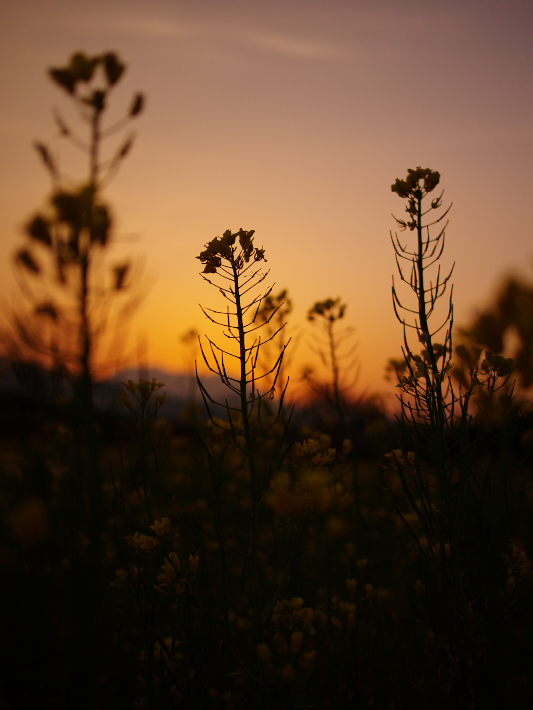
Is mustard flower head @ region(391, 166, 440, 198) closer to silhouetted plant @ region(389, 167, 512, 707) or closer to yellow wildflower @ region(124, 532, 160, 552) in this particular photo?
silhouetted plant @ region(389, 167, 512, 707)

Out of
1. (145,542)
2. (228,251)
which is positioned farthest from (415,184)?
(145,542)

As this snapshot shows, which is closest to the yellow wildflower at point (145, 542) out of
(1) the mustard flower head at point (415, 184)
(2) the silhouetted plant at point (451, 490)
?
(2) the silhouetted plant at point (451, 490)

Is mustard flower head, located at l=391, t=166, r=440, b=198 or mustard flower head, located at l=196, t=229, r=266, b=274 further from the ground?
mustard flower head, located at l=391, t=166, r=440, b=198

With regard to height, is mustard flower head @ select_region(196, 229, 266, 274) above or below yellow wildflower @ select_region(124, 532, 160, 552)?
above

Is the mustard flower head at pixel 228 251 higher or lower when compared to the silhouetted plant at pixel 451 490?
higher

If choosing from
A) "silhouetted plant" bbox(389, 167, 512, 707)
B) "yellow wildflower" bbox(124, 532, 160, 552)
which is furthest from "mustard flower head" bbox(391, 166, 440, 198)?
"yellow wildflower" bbox(124, 532, 160, 552)

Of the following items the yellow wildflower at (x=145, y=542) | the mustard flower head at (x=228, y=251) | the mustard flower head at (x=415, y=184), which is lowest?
the yellow wildflower at (x=145, y=542)

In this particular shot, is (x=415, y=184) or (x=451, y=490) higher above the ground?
(x=415, y=184)

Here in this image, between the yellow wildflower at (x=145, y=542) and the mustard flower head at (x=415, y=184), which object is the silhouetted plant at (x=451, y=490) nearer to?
the mustard flower head at (x=415, y=184)

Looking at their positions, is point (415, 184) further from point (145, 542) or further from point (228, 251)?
point (145, 542)

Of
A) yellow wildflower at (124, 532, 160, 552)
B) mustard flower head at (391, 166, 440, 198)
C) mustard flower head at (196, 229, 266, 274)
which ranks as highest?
mustard flower head at (391, 166, 440, 198)

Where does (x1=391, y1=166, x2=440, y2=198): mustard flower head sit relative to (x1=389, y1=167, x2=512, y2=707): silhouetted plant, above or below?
above

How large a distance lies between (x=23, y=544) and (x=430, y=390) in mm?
1916

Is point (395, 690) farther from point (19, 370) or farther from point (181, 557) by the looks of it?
point (19, 370)
